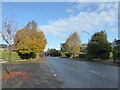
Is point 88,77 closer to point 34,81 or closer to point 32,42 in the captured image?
point 34,81

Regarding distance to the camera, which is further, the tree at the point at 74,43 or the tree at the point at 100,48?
the tree at the point at 74,43

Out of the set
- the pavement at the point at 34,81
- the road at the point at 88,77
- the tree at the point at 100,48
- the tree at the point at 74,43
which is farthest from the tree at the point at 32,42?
the pavement at the point at 34,81

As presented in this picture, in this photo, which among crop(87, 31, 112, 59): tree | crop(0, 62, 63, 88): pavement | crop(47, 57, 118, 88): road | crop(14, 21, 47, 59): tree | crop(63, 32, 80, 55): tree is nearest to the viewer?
crop(0, 62, 63, 88): pavement

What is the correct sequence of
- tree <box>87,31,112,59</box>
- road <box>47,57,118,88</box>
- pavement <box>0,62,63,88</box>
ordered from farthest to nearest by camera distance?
tree <box>87,31,112,59</box>, road <box>47,57,118,88</box>, pavement <box>0,62,63,88</box>

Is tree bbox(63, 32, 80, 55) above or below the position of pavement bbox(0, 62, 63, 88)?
above

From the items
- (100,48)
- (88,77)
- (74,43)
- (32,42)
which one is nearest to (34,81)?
(88,77)

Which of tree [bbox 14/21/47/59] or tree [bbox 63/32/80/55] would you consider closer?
tree [bbox 14/21/47/59]

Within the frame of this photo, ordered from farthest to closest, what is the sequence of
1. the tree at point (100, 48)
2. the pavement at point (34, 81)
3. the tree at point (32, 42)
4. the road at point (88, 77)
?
1. the tree at point (100, 48)
2. the tree at point (32, 42)
3. the road at point (88, 77)
4. the pavement at point (34, 81)

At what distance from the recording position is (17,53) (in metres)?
68.6

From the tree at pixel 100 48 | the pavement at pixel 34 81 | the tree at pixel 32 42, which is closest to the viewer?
the pavement at pixel 34 81

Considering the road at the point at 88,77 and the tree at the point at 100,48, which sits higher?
the tree at the point at 100,48

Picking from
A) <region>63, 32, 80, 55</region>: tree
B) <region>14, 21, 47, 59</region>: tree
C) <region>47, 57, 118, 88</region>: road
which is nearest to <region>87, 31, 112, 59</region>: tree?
<region>14, 21, 47, 59</region>: tree

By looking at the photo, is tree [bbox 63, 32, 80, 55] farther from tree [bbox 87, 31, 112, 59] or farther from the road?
the road

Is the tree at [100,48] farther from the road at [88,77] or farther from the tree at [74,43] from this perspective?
the tree at [74,43]
